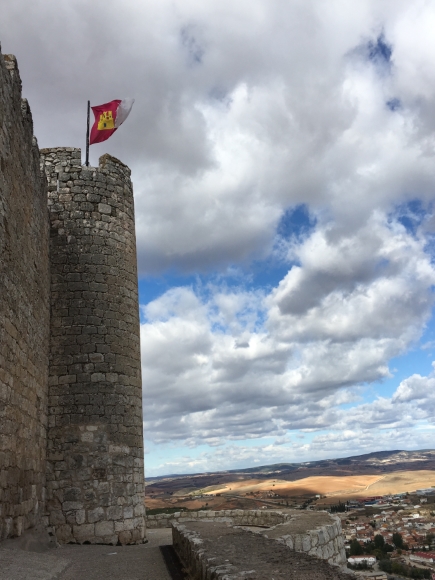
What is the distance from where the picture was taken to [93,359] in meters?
9.88

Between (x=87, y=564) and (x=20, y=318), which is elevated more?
(x=20, y=318)

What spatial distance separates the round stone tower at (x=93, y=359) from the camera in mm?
9062

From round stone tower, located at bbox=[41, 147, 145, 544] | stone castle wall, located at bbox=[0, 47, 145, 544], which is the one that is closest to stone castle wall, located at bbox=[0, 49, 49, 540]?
stone castle wall, located at bbox=[0, 47, 145, 544]

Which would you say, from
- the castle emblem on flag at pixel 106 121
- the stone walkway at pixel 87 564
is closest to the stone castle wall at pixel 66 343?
the stone walkway at pixel 87 564

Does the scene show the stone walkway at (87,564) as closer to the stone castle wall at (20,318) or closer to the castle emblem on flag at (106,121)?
the stone castle wall at (20,318)

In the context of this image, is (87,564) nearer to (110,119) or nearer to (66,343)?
(66,343)

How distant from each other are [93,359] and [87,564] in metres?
4.01

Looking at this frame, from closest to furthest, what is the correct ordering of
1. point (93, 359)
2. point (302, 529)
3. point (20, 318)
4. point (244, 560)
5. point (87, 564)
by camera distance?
1. point (244, 560)
2. point (87, 564)
3. point (20, 318)
4. point (302, 529)
5. point (93, 359)

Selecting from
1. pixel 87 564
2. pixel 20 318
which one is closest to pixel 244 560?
pixel 87 564

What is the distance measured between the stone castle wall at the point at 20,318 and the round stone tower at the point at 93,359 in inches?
16.4

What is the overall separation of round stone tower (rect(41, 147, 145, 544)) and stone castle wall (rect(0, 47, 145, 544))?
0.07 ft

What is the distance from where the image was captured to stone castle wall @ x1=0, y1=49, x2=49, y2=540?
6.89 metres

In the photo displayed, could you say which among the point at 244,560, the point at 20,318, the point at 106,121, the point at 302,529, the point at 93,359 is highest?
the point at 106,121

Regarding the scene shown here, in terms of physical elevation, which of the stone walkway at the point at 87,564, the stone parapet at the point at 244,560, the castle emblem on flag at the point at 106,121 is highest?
the castle emblem on flag at the point at 106,121
